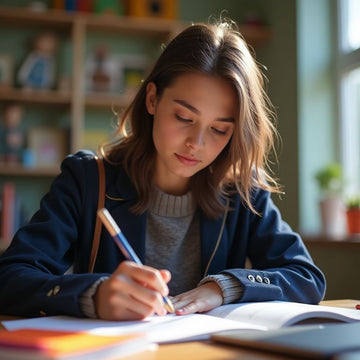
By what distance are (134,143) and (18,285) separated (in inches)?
22.9

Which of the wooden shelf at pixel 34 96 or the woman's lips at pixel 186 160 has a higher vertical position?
the wooden shelf at pixel 34 96

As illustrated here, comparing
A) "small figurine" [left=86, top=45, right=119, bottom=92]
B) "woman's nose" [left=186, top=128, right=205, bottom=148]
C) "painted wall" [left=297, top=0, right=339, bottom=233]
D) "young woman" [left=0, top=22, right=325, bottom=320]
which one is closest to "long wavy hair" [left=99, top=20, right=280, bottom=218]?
"young woman" [left=0, top=22, right=325, bottom=320]

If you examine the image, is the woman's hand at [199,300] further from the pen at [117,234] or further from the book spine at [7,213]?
the book spine at [7,213]

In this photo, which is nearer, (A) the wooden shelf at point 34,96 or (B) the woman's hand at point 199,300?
(B) the woman's hand at point 199,300

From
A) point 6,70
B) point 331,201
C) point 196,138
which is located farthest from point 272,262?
point 6,70

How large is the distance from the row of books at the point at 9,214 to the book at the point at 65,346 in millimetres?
3017

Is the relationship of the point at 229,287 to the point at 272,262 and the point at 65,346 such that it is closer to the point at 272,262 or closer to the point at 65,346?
the point at 272,262

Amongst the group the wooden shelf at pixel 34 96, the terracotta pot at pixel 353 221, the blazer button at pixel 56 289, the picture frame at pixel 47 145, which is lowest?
the blazer button at pixel 56 289

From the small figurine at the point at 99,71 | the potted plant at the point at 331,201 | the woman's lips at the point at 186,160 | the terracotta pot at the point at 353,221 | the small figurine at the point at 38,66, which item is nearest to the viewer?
the woman's lips at the point at 186,160

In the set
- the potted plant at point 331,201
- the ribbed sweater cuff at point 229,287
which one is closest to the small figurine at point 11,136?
the potted plant at point 331,201

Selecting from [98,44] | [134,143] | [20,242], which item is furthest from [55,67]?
[20,242]

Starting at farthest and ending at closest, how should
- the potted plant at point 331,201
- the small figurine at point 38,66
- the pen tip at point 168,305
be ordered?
1. the small figurine at point 38,66
2. the potted plant at point 331,201
3. the pen tip at point 168,305

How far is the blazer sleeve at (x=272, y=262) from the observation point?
128 centimetres

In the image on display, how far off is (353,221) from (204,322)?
2.36m
